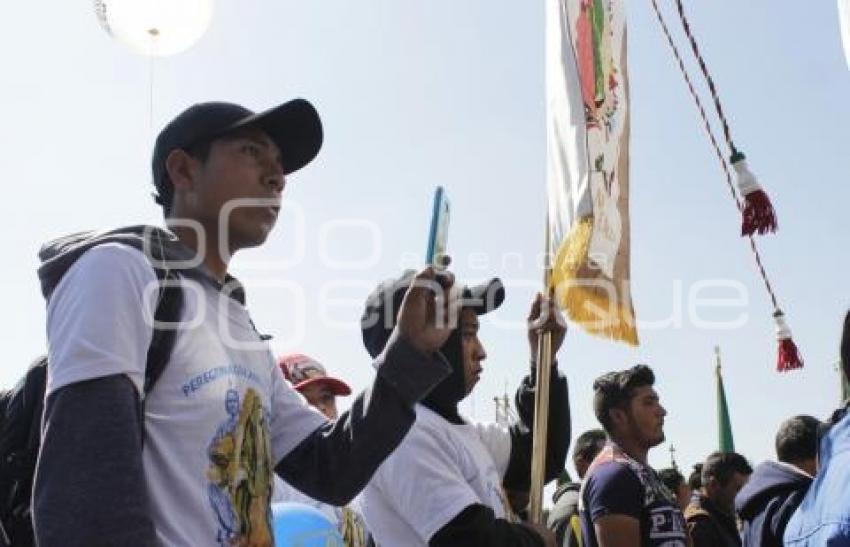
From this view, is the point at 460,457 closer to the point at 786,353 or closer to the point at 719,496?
the point at 786,353

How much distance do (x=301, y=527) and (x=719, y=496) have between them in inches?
143

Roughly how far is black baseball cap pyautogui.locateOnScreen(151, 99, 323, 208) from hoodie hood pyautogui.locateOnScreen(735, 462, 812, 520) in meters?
2.22

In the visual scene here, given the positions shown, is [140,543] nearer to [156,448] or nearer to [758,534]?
[156,448]

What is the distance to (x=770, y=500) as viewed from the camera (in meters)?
3.47

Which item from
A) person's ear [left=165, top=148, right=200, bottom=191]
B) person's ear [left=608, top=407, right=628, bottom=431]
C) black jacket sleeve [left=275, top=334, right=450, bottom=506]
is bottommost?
person's ear [left=608, top=407, right=628, bottom=431]

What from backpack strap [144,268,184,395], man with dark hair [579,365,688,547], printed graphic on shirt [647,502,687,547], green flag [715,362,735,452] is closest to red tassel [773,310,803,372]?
man with dark hair [579,365,688,547]

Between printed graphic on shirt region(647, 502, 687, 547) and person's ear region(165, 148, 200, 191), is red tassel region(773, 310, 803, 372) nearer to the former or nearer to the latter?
printed graphic on shirt region(647, 502, 687, 547)

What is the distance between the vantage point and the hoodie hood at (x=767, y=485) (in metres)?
3.38

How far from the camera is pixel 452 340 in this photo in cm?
307

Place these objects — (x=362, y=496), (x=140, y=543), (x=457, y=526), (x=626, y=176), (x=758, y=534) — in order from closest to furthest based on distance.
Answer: (x=140, y=543)
(x=457, y=526)
(x=362, y=496)
(x=758, y=534)
(x=626, y=176)

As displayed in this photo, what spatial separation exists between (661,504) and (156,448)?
9.12 ft

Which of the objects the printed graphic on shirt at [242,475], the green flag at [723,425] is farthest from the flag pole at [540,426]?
the green flag at [723,425]

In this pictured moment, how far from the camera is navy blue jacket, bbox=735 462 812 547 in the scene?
3.35m

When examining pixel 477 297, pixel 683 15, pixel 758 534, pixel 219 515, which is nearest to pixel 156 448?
pixel 219 515
